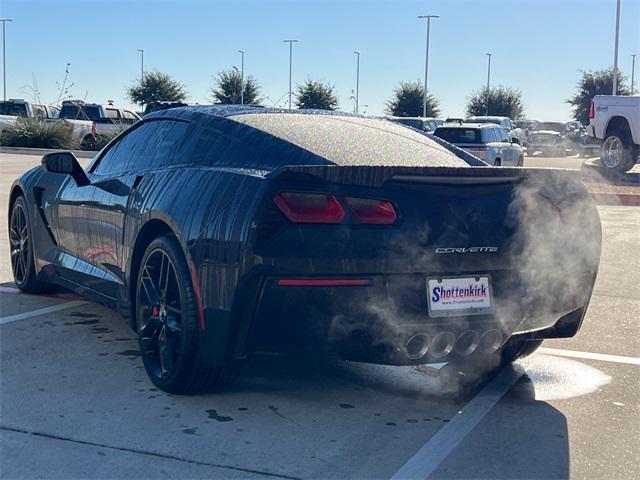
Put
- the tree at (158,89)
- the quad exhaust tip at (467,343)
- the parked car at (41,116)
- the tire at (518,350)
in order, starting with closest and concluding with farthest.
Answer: the quad exhaust tip at (467,343) < the tire at (518,350) < the parked car at (41,116) < the tree at (158,89)

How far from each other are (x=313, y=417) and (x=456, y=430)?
64cm

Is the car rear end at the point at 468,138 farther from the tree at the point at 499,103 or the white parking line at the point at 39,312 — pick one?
the tree at the point at 499,103

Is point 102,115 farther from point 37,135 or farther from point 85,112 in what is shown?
point 37,135

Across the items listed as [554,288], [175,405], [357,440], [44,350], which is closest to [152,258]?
[175,405]

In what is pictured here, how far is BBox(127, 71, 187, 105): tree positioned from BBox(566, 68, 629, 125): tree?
3136 centimetres

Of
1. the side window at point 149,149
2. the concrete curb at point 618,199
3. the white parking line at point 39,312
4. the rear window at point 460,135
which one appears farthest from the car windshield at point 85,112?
the side window at point 149,149

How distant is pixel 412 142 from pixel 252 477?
2.39 metres

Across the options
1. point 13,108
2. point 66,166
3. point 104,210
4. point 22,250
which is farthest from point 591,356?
point 13,108

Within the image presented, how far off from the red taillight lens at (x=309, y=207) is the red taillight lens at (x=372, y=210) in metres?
0.07

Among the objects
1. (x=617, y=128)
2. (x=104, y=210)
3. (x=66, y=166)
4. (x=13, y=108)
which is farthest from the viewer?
(x=13, y=108)

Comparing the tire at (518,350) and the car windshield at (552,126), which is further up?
the car windshield at (552,126)

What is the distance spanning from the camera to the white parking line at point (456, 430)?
367 cm

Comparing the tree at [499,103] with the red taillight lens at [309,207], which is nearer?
the red taillight lens at [309,207]

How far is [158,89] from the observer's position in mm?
61312
